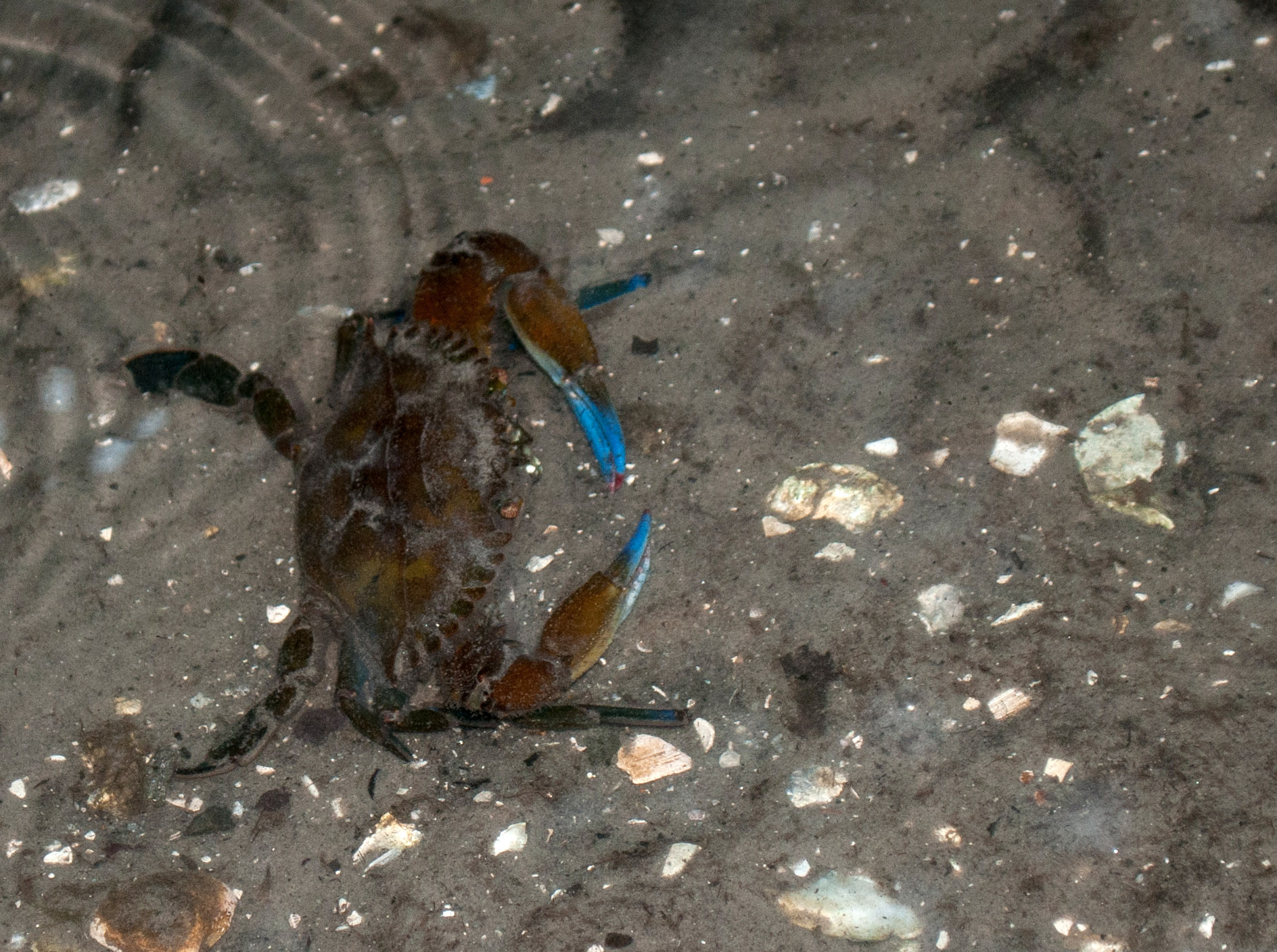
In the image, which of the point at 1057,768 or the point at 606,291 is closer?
the point at 1057,768

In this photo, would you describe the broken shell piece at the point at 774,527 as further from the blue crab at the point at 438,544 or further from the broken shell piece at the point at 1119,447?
the broken shell piece at the point at 1119,447

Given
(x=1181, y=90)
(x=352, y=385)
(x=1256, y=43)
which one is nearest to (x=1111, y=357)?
(x=1181, y=90)

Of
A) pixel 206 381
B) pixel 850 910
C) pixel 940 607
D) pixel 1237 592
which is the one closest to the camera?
pixel 850 910

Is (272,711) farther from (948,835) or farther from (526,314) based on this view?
(948,835)

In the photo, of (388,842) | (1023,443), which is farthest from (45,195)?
(1023,443)

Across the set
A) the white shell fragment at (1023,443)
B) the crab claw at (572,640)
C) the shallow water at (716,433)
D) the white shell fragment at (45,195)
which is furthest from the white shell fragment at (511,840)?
the white shell fragment at (45,195)
